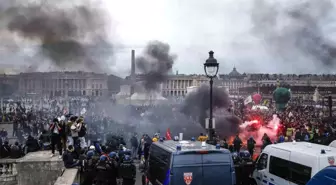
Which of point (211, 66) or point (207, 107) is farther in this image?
point (207, 107)

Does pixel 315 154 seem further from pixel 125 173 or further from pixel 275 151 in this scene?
pixel 125 173

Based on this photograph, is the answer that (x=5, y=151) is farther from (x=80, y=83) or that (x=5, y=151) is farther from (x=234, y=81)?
(x=234, y=81)

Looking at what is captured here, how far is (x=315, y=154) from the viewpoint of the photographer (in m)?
7.35

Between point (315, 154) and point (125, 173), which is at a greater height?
point (315, 154)

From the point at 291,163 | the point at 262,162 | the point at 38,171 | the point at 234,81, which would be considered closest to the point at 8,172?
the point at 38,171

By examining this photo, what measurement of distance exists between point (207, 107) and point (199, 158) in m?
33.6

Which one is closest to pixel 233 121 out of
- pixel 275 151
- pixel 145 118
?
pixel 145 118

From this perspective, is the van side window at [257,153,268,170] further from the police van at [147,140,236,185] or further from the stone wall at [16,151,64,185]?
the stone wall at [16,151,64,185]

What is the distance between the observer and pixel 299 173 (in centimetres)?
761

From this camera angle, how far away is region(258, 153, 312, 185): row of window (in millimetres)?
7460

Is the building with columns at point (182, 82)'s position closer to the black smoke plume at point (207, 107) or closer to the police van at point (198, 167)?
the black smoke plume at point (207, 107)

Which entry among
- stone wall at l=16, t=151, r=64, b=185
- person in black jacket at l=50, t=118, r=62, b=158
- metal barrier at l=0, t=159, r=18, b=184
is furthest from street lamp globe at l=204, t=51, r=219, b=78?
metal barrier at l=0, t=159, r=18, b=184

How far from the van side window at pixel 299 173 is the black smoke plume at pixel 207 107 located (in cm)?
2108

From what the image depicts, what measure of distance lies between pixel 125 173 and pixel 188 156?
2.11 m
